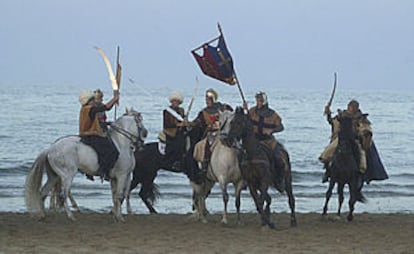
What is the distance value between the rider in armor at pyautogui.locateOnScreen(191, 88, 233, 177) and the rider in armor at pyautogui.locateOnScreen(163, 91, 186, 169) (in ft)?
1.22

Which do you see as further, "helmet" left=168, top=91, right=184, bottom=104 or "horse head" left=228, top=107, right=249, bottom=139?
"helmet" left=168, top=91, right=184, bottom=104

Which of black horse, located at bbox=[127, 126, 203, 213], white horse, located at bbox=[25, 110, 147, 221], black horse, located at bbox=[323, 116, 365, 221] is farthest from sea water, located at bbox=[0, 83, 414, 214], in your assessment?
black horse, located at bbox=[323, 116, 365, 221]

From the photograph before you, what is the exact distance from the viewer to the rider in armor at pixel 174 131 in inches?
631

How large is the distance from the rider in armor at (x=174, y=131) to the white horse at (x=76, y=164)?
0.54 m

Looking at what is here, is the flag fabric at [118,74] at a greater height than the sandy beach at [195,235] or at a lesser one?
greater

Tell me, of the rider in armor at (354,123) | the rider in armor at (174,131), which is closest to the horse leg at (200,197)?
the rider in armor at (174,131)

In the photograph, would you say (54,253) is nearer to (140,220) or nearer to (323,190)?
(140,220)

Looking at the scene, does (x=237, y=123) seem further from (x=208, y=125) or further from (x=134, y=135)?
(x=134, y=135)

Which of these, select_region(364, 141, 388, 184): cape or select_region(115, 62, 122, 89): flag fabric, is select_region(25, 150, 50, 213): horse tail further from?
select_region(364, 141, 388, 184): cape

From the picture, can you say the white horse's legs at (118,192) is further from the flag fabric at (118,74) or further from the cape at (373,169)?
the cape at (373,169)

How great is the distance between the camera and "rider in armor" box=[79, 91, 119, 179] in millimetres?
15172

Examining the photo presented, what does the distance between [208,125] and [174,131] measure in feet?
3.14

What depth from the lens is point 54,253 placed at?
12.1 metres

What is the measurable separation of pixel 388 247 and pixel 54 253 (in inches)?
164
